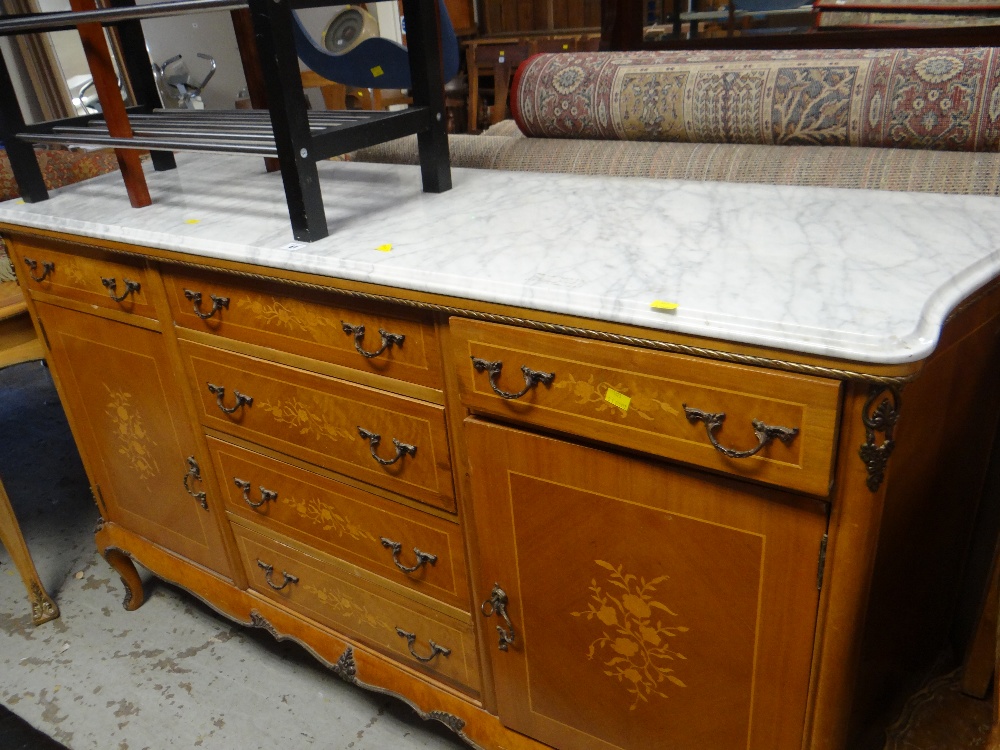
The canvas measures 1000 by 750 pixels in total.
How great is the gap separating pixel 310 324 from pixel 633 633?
60 centimetres

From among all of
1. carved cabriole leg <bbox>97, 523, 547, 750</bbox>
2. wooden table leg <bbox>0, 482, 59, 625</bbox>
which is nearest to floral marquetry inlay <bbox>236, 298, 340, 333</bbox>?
carved cabriole leg <bbox>97, 523, 547, 750</bbox>

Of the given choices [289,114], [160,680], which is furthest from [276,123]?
[160,680]

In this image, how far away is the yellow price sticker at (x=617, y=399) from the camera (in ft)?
2.62

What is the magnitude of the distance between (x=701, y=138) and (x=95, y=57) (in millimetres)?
1063

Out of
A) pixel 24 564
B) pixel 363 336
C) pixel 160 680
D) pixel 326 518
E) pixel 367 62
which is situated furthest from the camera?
pixel 367 62

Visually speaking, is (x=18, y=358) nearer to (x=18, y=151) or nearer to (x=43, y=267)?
(x=43, y=267)

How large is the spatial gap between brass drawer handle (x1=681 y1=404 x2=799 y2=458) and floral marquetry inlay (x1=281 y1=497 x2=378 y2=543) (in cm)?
63

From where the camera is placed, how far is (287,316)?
3.63 ft

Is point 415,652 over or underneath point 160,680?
over

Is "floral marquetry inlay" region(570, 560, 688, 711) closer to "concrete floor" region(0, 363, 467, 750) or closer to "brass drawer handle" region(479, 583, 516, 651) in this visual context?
"brass drawer handle" region(479, 583, 516, 651)

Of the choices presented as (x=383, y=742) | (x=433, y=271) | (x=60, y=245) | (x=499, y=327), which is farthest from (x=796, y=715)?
(x=60, y=245)

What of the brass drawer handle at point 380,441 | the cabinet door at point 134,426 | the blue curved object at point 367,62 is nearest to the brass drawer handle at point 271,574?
the cabinet door at point 134,426

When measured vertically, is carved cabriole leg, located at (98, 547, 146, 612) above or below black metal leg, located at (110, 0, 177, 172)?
below

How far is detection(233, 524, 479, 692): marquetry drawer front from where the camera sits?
1.19 m
